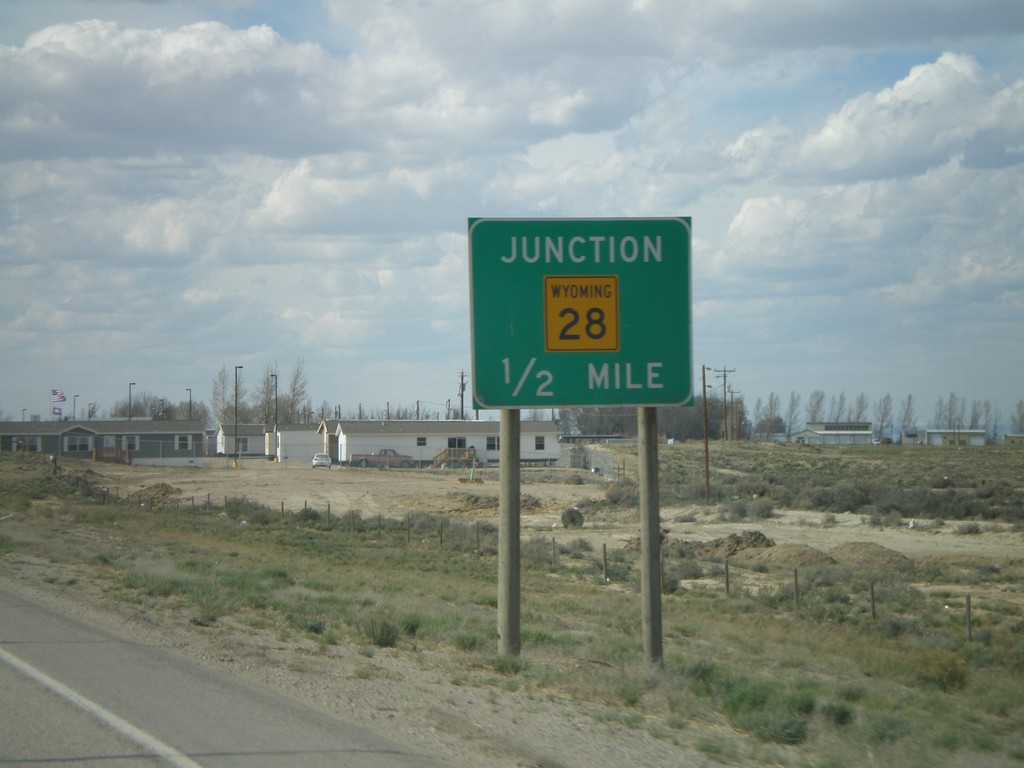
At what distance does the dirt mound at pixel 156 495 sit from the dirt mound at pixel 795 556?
30.2 m

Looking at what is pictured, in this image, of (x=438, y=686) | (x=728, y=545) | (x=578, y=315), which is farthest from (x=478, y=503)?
(x=438, y=686)

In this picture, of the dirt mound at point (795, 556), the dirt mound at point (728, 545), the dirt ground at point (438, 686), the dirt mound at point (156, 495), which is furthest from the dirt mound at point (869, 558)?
the dirt mound at point (156, 495)

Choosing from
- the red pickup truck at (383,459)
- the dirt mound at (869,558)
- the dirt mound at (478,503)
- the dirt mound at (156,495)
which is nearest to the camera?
the dirt mound at (869,558)

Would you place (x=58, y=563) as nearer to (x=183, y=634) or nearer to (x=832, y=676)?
(x=183, y=634)

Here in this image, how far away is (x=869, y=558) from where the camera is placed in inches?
1222

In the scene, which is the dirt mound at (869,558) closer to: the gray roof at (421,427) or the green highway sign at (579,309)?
the green highway sign at (579,309)

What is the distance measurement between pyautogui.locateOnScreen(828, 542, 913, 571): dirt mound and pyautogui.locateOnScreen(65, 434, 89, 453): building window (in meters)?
82.1

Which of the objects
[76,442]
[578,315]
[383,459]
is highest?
[578,315]

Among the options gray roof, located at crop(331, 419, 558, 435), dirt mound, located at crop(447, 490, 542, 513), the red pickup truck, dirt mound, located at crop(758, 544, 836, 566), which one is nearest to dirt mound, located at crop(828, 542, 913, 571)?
dirt mound, located at crop(758, 544, 836, 566)

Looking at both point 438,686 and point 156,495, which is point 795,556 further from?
point 156,495

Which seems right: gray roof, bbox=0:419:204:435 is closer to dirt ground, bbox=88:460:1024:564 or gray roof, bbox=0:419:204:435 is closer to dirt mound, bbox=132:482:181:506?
dirt ground, bbox=88:460:1024:564

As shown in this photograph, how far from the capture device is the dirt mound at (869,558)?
97.3 feet

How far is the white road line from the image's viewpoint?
6.38 meters

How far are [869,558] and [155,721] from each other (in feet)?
90.6
